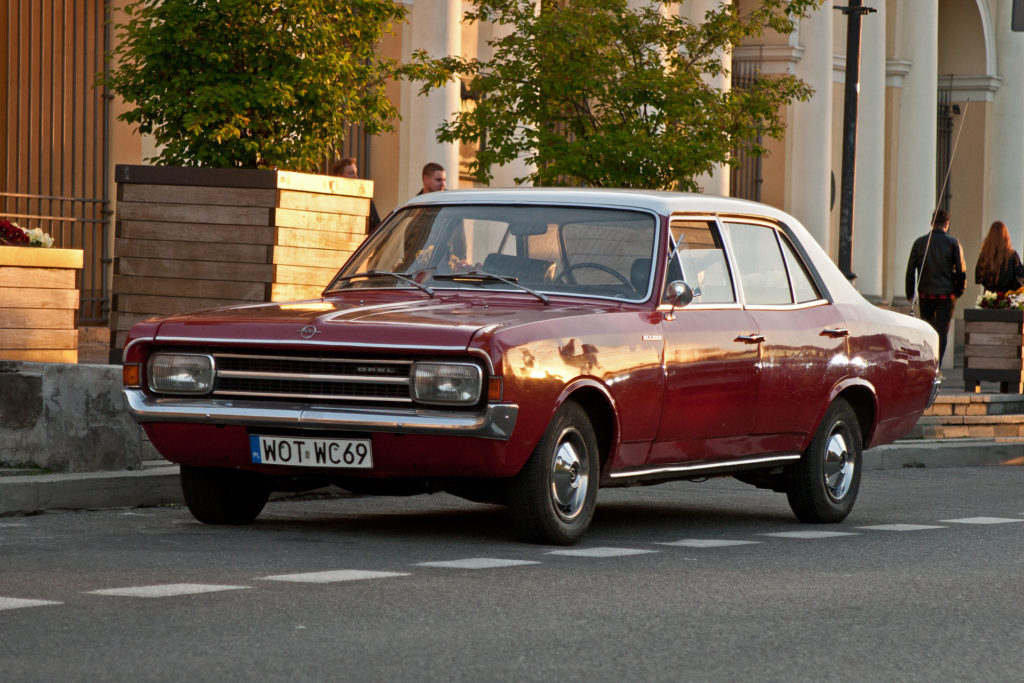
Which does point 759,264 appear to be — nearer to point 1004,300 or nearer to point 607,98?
point 607,98

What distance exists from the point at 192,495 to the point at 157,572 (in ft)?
6.09

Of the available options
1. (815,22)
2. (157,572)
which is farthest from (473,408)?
(815,22)

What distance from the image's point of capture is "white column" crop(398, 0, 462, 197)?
2286cm

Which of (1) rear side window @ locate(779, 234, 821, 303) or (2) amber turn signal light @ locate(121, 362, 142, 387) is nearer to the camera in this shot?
(2) amber turn signal light @ locate(121, 362, 142, 387)

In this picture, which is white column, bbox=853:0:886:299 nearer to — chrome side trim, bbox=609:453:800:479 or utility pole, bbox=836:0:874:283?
utility pole, bbox=836:0:874:283

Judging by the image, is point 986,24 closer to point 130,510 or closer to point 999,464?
point 999,464

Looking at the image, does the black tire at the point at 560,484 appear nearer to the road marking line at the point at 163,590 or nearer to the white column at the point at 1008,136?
the road marking line at the point at 163,590

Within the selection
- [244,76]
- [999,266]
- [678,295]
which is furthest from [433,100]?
[678,295]

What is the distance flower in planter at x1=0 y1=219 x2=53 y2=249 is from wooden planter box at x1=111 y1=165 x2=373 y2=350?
0.51 metres

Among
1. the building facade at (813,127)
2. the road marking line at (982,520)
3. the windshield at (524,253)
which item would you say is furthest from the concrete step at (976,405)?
the windshield at (524,253)

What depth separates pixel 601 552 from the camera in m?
9.14

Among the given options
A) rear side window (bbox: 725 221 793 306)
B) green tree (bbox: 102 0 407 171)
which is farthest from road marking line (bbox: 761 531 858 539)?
green tree (bbox: 102 0 407 171)

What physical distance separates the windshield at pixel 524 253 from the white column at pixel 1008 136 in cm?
3126

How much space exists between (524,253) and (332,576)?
2.60 m
